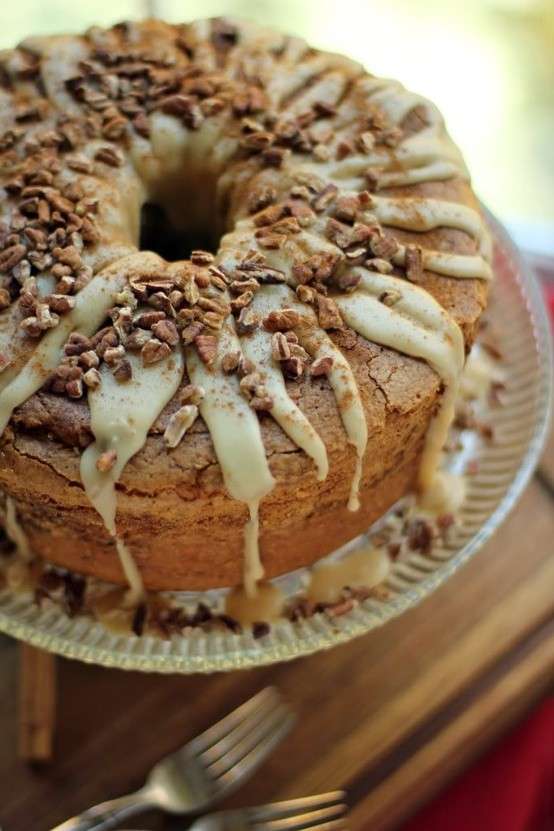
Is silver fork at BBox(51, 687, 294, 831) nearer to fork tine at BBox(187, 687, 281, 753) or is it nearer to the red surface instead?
fork tine at BBox(187, 687, 281, 753)

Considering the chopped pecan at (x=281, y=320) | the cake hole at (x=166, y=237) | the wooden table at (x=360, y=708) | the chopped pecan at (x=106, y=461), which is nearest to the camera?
the chopped pecan at (x=106, y=461)

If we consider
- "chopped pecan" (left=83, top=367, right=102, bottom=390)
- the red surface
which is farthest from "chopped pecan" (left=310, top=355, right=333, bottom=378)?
the red surface

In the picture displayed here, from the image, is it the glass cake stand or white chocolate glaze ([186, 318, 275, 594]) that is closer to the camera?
white chocolate glaze ([186, 318, 275, 594])

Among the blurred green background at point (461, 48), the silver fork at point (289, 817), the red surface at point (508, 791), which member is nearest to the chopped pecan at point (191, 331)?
the silver fork at point (289, 817)

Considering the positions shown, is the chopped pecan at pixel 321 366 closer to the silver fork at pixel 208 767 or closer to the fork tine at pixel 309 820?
the silver fork at pixel 208 767

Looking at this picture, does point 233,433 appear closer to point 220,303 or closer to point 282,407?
point 282,407

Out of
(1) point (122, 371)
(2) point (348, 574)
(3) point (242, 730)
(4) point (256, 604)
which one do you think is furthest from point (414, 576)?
(1) point (122, 371)
